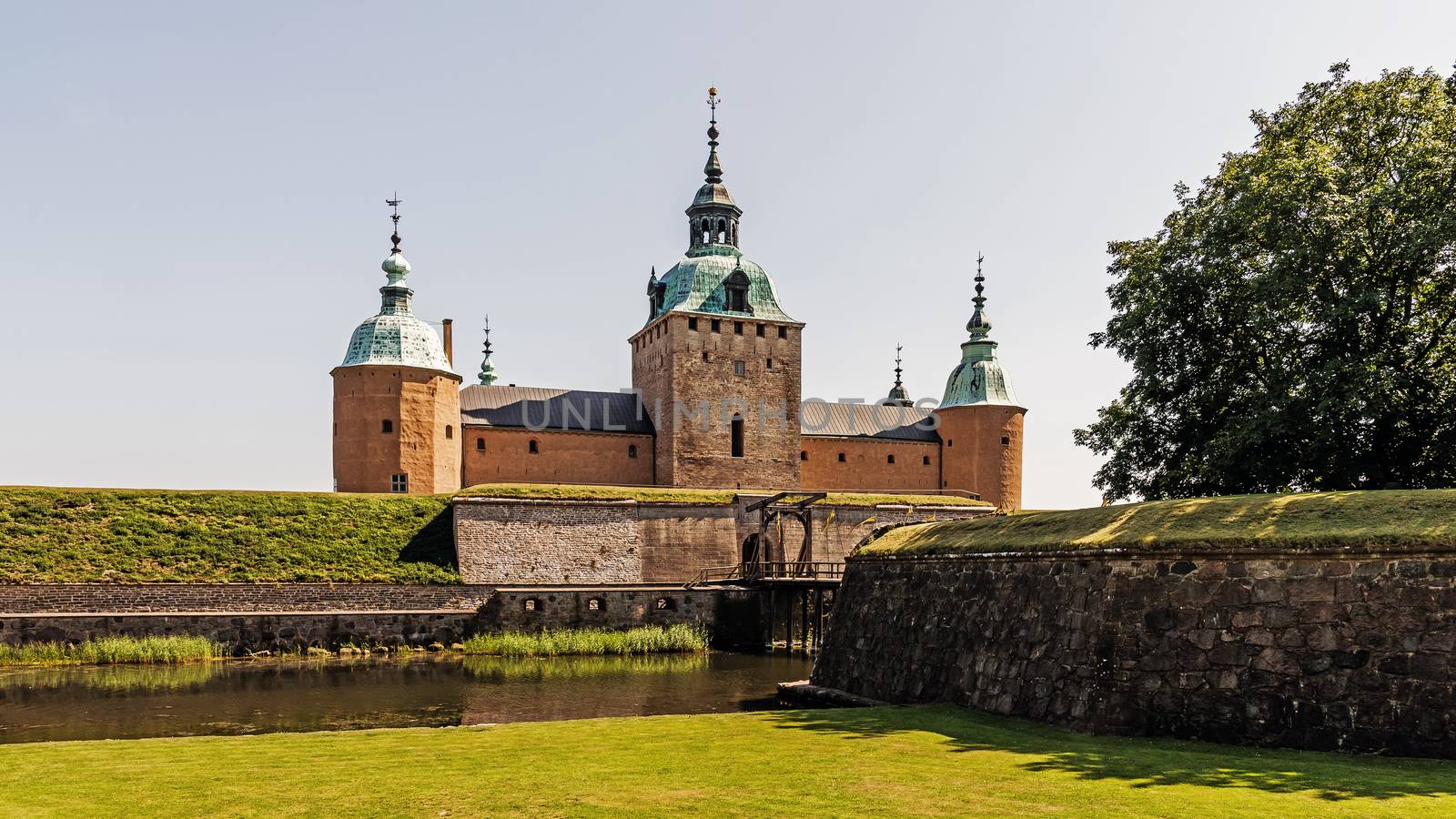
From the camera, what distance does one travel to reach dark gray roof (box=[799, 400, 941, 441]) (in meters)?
51.6

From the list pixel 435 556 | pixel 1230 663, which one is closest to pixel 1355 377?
pixel 1230 663

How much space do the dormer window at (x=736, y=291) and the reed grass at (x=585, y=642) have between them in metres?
20.6

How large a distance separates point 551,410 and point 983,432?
815 inches

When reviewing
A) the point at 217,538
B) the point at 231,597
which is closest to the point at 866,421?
the point at 217,538

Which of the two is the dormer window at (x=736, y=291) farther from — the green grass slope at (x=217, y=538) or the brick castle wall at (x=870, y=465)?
the green grass slope at (x=217, y=538)

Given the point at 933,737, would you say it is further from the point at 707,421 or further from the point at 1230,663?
the point at 707,421

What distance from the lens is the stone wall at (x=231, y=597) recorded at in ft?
94.8

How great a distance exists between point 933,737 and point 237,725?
11.9 metres

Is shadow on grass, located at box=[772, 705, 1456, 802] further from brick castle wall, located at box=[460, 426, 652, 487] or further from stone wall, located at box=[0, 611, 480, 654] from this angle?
brick castle wall, located at box=[460, 426, 652, 487]

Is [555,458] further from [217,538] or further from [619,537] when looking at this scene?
[217,538]

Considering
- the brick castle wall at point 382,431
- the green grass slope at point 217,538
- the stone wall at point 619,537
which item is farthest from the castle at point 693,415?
the stone wall at point 619,537

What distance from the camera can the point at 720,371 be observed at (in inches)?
1884

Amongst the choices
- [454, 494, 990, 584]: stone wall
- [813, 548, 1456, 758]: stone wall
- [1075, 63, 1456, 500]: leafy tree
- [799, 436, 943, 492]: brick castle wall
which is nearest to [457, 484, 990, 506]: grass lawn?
[454, 494, 990, 584]: stone wall

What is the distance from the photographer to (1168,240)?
2202cm
